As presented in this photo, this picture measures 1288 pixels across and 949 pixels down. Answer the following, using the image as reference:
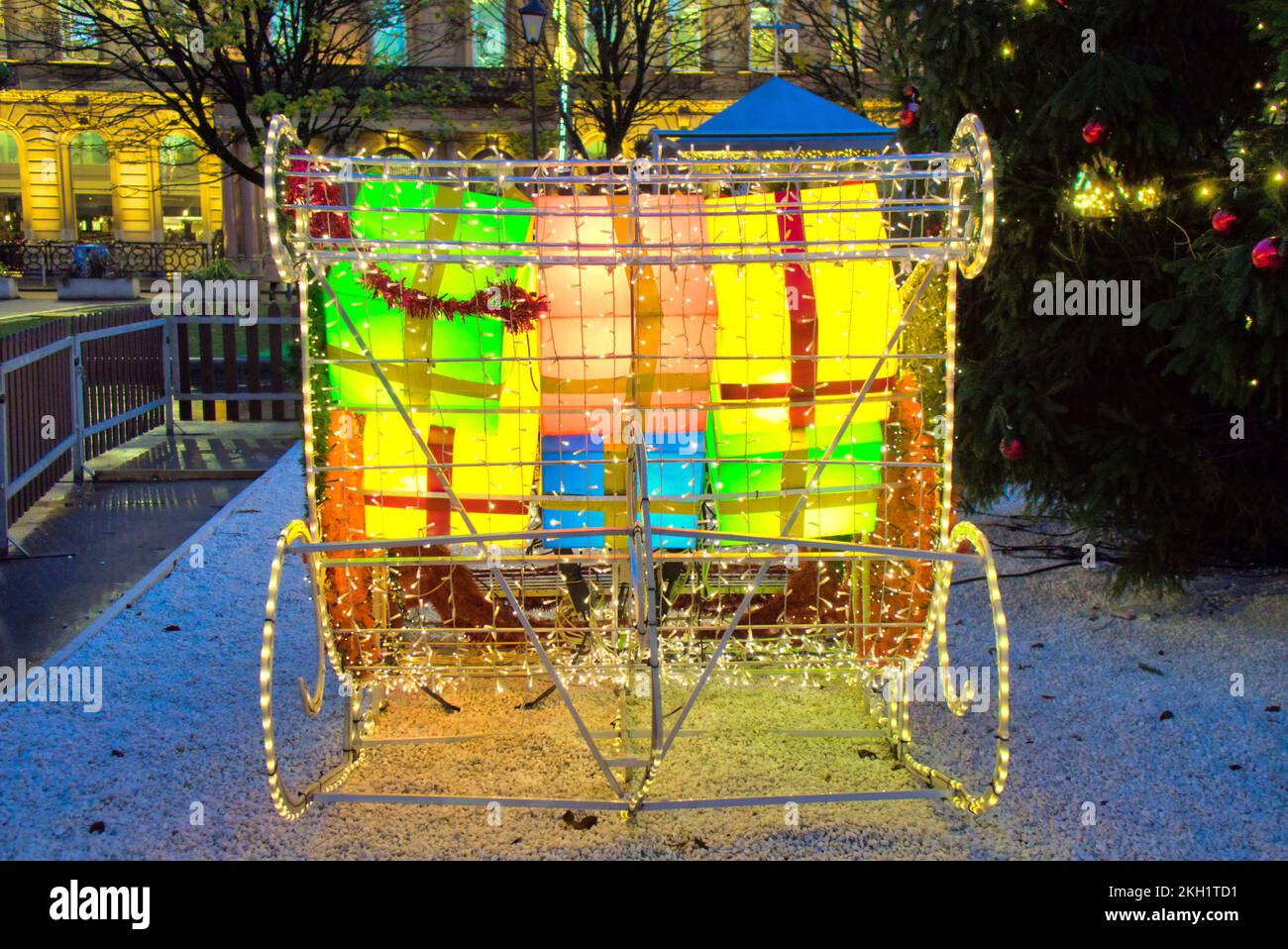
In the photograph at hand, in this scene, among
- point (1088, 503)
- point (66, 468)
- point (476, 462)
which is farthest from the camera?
point (66, 468)

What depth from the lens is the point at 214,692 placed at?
14.7 feet

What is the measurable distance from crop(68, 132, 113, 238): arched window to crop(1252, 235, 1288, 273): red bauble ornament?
41130mm

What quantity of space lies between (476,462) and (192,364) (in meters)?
9.87

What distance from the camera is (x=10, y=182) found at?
39281mm

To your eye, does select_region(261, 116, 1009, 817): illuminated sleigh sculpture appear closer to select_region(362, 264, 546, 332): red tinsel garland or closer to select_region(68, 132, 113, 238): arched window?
select_region(362, 264, 546, 332): red tinsel garland

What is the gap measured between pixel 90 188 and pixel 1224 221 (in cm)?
4169

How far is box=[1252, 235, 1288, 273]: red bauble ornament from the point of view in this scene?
407 cm

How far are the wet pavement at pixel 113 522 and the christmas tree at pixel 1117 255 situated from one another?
4523 millimetres

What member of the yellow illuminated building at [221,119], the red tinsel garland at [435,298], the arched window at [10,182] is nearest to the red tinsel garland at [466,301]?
the red tinsel garland at [435,298]

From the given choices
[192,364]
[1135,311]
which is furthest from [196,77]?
[1135,311]

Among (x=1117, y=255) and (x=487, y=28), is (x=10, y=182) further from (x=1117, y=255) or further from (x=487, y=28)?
(x=1117, y=255)

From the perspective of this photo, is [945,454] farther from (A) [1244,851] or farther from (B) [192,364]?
(B) [192,364]

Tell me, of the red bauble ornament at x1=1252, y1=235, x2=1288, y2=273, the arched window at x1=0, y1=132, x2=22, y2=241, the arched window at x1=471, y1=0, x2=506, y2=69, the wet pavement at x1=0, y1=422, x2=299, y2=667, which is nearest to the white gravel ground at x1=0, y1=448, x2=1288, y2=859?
the wet pavement at x1=0, y1=422, x2=299, y2=667

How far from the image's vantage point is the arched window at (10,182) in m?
38.9
